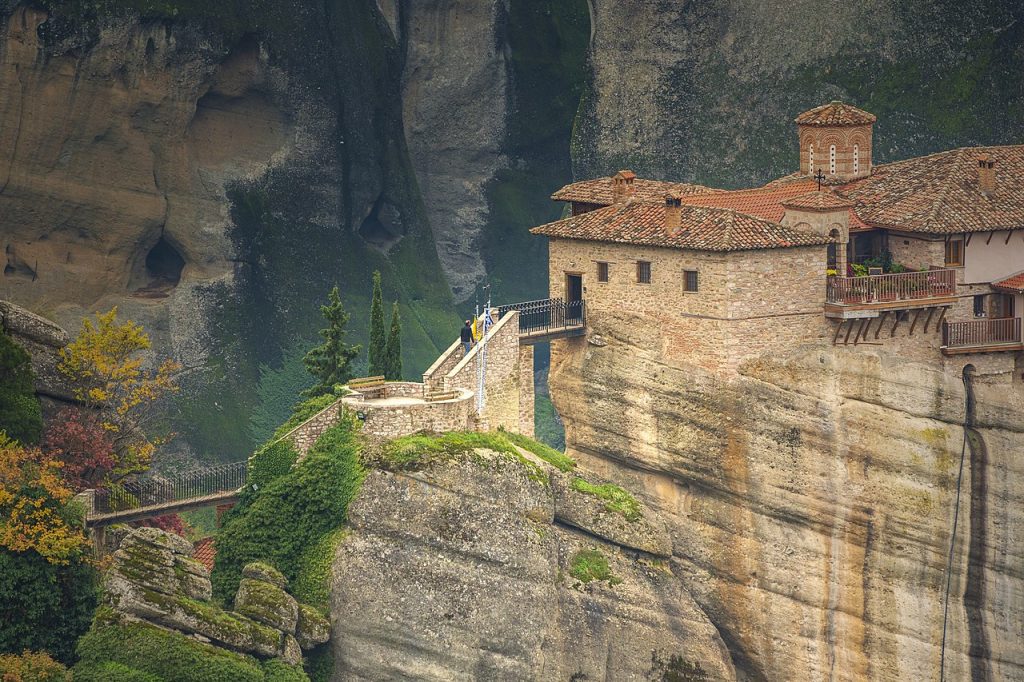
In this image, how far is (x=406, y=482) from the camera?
7538cm

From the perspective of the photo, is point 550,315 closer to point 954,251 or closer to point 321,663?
point 954,251

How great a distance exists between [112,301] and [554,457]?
87.2 feet

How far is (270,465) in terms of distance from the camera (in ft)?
249

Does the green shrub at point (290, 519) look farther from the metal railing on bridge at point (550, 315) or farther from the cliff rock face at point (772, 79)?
the cliff rock face at point (772, 79)

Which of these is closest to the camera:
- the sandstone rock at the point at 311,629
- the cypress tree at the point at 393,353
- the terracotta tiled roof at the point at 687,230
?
the sandstone rock at the point at 311,629

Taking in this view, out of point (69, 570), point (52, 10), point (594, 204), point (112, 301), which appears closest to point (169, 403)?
point (112, 301)

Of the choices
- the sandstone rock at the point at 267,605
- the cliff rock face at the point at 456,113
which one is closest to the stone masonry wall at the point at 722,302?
the sandstone rock at the point at 267,605

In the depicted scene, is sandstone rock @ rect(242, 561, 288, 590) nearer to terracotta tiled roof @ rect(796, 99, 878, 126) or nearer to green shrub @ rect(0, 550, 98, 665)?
green shrub @ rect(0, 550, 98, 665)

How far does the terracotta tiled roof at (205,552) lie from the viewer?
7669cm

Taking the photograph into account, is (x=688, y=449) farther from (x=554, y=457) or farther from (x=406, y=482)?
(x=406, y=482)

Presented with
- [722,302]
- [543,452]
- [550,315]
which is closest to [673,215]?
[722,302]

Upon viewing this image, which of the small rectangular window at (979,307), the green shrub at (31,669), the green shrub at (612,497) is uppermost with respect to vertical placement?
the small rectangular window at (979,307)

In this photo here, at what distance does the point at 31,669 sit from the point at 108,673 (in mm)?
1985

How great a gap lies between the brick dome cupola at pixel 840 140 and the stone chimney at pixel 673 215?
23.9 ft
